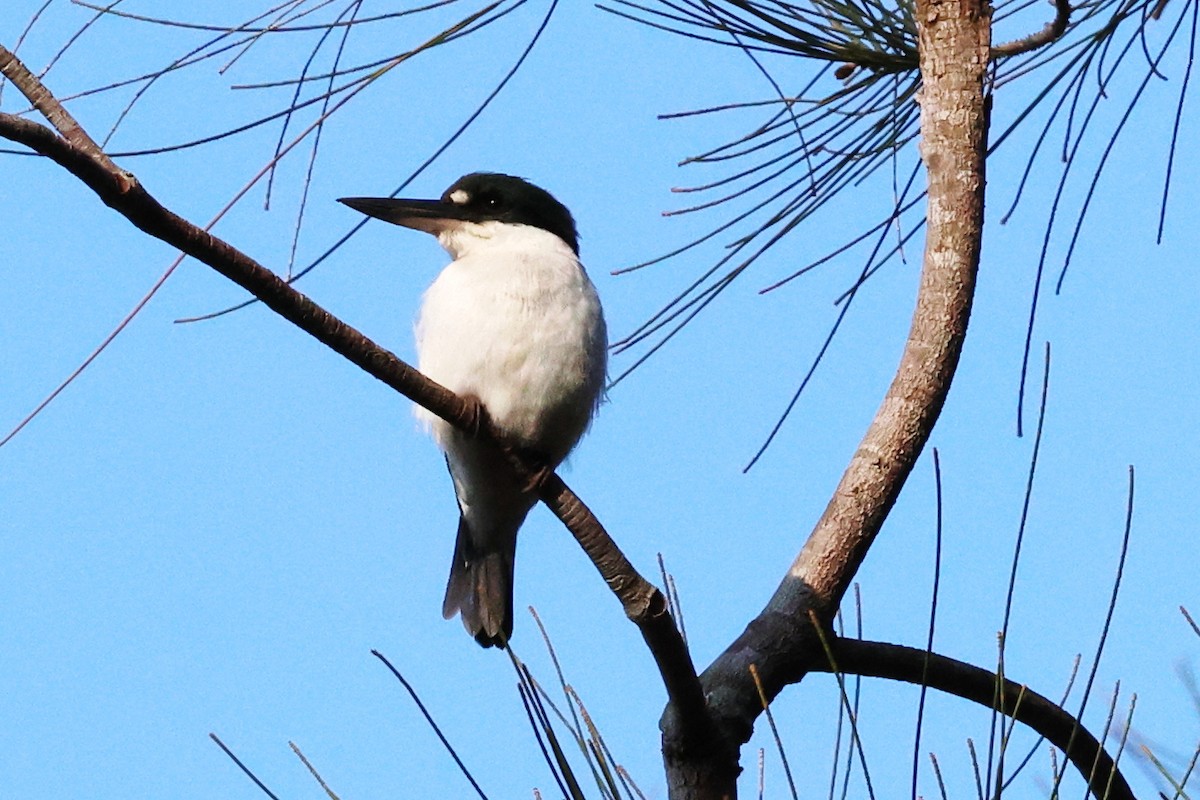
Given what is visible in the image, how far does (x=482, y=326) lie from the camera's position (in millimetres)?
3072

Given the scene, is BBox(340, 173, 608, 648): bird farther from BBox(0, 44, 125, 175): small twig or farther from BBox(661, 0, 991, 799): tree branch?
BBox(0, 44, 125, 175): small twig

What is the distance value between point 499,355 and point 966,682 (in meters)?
1.12

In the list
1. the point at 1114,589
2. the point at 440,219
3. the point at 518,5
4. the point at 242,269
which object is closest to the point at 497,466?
the point at 440,219

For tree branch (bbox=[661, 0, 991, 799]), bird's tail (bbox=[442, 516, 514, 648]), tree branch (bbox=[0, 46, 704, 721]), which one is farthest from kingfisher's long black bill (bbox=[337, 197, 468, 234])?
tree branch (bbox=[661, 0, 991, 799])

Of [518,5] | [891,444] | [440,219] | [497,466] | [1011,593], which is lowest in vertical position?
[1011,593]

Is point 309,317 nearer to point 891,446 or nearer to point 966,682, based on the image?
point 891,446

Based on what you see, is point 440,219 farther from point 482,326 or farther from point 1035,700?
point 1035,700

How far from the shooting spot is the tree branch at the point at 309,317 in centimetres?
174

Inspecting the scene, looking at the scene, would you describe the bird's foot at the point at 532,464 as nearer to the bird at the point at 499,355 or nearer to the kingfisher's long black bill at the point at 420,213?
the bird at the point at 499,355

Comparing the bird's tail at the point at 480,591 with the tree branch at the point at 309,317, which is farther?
the bird's tail at the point at 480,591

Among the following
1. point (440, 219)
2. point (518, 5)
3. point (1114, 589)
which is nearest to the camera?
point (1114, 589)

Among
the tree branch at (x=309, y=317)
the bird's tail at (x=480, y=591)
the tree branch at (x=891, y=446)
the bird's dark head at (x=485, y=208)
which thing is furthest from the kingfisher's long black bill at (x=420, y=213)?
the tree branch at (x=891, y=446)

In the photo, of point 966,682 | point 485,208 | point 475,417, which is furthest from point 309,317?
point 485,208

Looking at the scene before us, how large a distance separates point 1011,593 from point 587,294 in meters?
1.57
